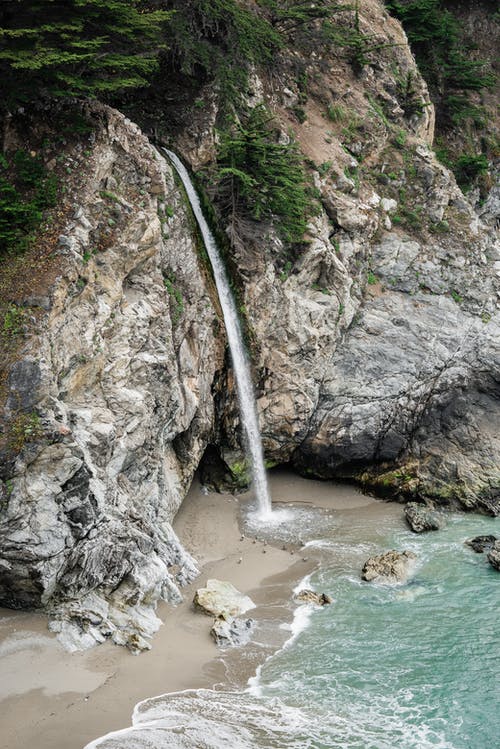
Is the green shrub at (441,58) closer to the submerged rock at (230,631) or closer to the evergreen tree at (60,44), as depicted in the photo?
the evergreen tree at (60,44)

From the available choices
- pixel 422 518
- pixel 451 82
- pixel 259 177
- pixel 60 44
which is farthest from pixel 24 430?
pixel 451 82

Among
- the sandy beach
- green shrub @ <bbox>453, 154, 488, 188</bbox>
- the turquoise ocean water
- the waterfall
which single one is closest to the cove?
the turquoise ocean water

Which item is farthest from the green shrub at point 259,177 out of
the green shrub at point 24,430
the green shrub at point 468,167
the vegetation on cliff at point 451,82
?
the vegetation on cliff at point 451,82

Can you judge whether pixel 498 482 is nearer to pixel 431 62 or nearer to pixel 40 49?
pixel 40 49

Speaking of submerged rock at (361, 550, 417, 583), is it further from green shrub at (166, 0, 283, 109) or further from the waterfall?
green shrub at (166, 0, 283, 109)

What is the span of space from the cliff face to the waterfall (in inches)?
15.8

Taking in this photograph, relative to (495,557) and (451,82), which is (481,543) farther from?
(451,82)

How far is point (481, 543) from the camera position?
16031 mm

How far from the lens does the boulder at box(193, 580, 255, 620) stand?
12617mm

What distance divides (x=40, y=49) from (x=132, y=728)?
40.4ft

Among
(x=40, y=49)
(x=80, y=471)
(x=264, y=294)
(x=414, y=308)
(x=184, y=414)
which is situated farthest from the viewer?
(x=414, y=308)

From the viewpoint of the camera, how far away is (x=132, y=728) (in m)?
9.19

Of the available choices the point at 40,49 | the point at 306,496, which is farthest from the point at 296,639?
the point at 40,49

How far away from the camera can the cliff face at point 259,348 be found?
37.1 feet
